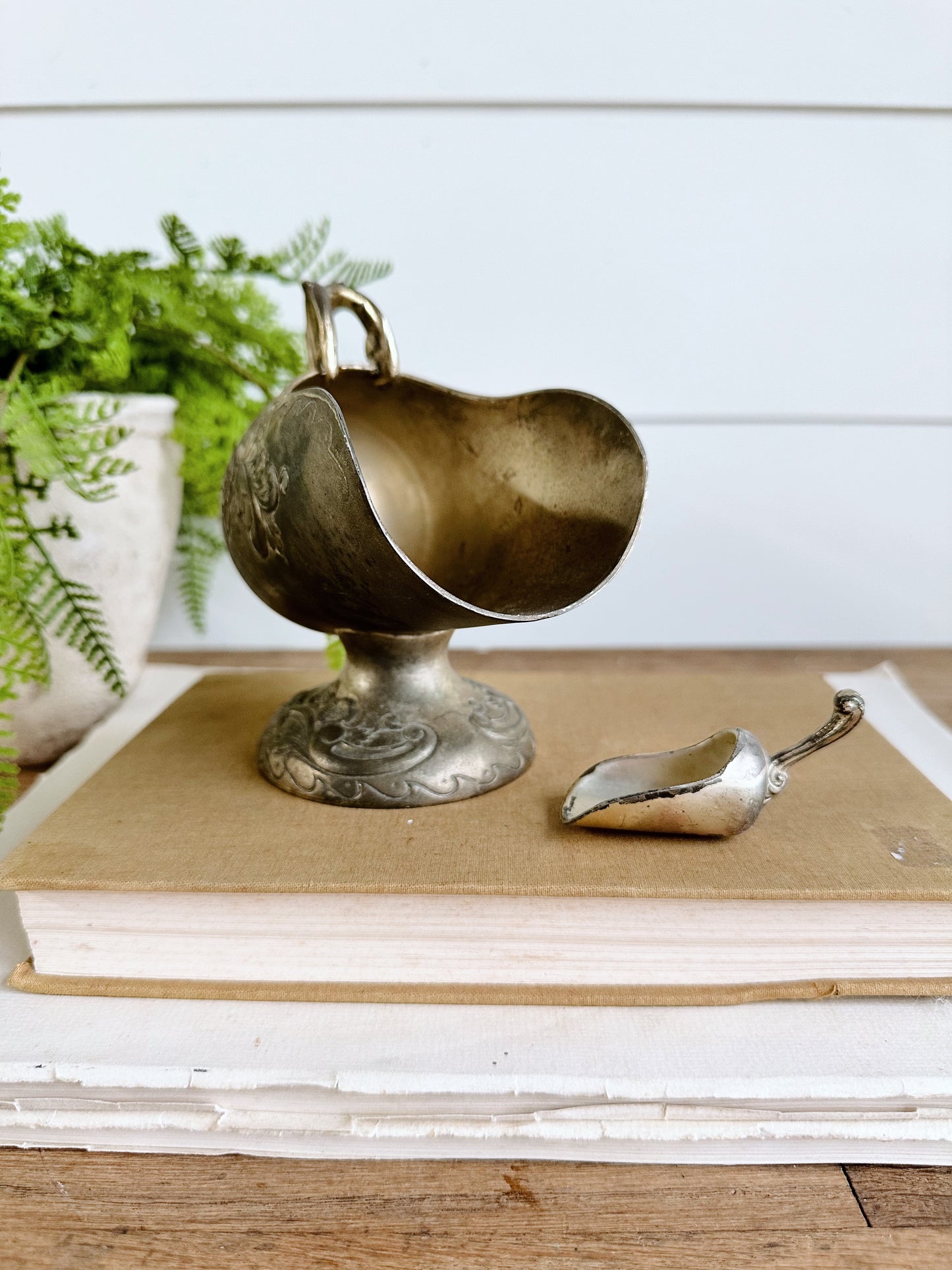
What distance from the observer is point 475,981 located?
49cm

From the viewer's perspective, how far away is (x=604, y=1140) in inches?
16.6

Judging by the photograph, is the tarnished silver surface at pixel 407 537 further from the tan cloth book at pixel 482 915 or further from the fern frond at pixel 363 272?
the fern frond at pixel 363 272

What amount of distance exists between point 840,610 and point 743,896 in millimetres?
720

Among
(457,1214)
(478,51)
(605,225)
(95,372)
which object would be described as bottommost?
(457,1214)

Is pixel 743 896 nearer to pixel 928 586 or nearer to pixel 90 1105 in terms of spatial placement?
pixel 90 1105

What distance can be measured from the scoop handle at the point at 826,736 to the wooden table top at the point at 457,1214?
0.63 feet

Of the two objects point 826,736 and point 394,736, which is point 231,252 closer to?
point 394,736

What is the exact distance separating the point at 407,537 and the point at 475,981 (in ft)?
1.05

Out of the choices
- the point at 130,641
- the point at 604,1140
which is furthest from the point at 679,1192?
the point at 130,641

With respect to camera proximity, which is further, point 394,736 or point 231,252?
point 231,252

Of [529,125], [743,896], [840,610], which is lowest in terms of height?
[840,610]

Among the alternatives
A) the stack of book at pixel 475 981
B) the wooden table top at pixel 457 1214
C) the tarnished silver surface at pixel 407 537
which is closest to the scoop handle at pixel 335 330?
the tarnished silver surface at pixel 407 537

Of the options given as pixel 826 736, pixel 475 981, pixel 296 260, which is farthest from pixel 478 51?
pixel 475 981

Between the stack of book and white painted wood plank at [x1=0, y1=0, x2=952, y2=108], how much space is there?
2.49 ft
